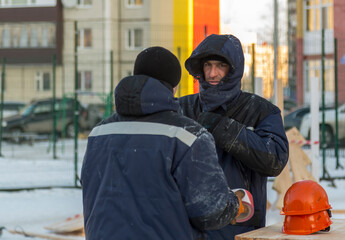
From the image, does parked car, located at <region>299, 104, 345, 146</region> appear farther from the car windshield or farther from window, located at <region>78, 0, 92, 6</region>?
window, located at <region>78, 0, 92, 6</region>

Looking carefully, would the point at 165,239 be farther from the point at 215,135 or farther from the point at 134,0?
the point at 134,0

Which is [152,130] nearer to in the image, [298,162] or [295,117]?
[298,162]

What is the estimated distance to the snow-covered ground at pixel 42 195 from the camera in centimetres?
897

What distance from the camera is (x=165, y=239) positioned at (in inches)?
104

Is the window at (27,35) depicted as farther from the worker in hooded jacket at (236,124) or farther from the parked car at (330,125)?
the worker in hooded jacket at (236,124)

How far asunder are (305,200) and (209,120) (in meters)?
0.60

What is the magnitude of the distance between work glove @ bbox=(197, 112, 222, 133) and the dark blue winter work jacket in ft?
2.18

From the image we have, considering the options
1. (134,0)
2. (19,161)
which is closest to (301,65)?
(19,161)

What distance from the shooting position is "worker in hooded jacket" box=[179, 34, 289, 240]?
3.39m

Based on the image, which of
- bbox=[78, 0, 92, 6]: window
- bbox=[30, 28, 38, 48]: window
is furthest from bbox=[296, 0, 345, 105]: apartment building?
bbox=[30, 28, 38, 48]: window

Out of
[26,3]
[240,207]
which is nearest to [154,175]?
[240,207]

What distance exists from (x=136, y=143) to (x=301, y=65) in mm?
26722

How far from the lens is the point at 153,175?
266cm

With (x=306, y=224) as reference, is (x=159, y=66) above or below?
above
